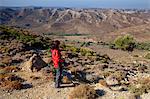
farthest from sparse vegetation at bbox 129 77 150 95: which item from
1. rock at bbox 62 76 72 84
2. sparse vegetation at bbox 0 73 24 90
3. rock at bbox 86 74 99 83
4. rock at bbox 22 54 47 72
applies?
rock at bbox 22 54 47 72

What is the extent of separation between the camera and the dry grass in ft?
45.2

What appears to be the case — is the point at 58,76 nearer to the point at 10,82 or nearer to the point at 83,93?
the point at 83,93

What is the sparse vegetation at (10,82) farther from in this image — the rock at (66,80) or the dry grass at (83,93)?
the dry grass at (83,93)

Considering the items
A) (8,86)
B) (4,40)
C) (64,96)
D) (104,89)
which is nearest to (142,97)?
(104,89)

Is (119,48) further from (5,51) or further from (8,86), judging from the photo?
(8,86)

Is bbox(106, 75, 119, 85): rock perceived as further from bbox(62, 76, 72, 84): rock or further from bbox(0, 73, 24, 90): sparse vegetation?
bbox(0, 73, 24, 90): sparse vegetation

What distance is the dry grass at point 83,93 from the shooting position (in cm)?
1378

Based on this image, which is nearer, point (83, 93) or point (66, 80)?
point (83, 93)

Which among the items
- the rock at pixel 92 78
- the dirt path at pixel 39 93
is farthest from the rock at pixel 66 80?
the rock at pixel 92 78

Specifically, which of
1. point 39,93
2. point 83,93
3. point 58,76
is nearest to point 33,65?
point 39,93

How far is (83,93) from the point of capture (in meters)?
13.8

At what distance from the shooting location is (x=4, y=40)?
107ft

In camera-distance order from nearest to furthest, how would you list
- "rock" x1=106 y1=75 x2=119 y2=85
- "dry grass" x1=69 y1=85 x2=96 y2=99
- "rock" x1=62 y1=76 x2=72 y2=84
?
"dry grass" x1=69 y1=85 x2=96 y2=99 < "rock" x1=62 y1=76 x2=72 y2=84 < "rock" x1=106 y1=75 x2=119 y2=85

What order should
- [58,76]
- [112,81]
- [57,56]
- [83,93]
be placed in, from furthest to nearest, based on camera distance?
[112,81] → [58,76] → [57,56] → [83,93]
